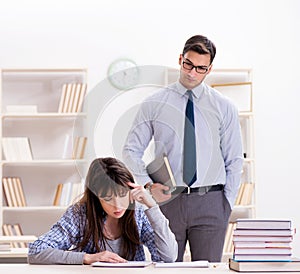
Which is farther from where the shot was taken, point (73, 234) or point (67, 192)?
point (67, 192)

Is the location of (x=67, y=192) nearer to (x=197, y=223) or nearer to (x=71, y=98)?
(x=71, y=98)

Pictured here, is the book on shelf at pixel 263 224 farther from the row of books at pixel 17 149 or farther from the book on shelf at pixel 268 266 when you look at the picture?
the row of books at pixel 17 149

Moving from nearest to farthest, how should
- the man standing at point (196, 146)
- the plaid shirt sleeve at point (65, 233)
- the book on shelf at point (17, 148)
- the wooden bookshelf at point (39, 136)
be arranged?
the plaid shirt sleeve at point (65, 233) < the man standing at point (196, 146) < the book on shelf at point (17, 148) < the wooden bookshelf at point (39, 136)

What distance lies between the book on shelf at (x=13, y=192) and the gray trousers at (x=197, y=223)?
254 centimetres

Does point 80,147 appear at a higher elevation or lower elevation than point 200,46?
lower

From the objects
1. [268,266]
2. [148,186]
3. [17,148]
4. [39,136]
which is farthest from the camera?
[39,136]

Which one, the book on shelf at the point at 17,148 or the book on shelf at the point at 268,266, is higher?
the book on shelf at the point at 17,148

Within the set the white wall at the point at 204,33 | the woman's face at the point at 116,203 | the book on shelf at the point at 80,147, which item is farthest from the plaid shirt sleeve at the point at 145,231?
the white wall at the point at 204,33

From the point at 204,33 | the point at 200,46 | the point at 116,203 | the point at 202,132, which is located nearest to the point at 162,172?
the point at 202,132

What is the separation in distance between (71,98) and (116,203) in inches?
117

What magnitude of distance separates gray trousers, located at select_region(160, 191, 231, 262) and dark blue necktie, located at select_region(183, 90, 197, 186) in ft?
0.25

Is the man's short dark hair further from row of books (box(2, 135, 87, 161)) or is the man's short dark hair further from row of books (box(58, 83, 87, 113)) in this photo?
row of books (box(2, 135, 87, 161))

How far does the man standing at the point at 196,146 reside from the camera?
298 centimetres

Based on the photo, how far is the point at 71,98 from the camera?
5477 millimetres
